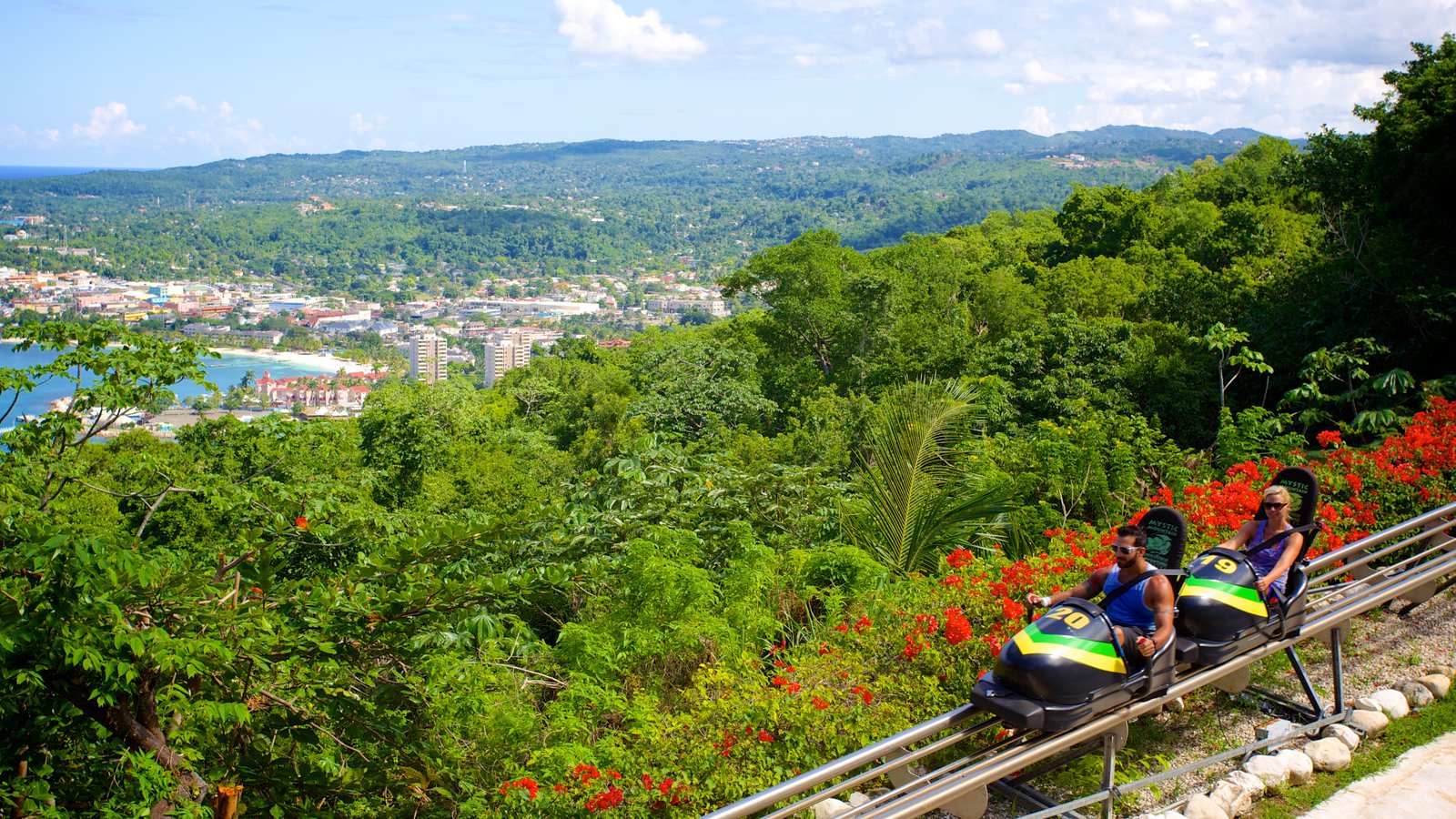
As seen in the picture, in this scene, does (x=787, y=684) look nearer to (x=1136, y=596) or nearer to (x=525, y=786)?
(x=525, y=786)

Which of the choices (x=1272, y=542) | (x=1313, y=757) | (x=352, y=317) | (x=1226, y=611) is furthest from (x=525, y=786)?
(x=352, y=317)

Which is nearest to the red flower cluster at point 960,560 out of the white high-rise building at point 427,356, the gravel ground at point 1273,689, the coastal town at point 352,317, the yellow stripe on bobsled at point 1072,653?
the gravel ground at point 1273,689

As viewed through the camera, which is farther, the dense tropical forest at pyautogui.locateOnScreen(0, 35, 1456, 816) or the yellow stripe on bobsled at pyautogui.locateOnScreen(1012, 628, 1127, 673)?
the dense tropical forest at pyautogui.locateOnScreen(0, 35, 1456, 816)

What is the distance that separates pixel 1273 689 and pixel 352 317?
14905cm

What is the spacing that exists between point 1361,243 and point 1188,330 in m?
4.65

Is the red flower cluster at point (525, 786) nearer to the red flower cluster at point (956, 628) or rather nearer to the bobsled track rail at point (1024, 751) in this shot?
the bobsled track rail at point (1024, 751)

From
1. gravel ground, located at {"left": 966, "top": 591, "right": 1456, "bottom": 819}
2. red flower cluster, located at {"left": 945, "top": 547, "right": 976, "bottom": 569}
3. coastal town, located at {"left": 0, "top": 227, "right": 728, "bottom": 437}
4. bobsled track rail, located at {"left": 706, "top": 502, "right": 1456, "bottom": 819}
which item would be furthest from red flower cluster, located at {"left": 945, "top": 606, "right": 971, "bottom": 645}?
coastal town, located at {"left": 0, "top": 227, "right": 728, "bottom": 437}

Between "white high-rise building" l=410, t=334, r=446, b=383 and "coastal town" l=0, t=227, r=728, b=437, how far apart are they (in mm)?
193

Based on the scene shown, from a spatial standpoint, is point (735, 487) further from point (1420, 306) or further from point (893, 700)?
point (1420, 306)

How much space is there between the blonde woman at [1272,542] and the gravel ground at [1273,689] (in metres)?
0.71

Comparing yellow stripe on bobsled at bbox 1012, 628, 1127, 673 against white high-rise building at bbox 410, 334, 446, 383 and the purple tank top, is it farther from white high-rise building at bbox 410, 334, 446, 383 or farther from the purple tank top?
white high-rise building at bbox 410, 334, 446, 383

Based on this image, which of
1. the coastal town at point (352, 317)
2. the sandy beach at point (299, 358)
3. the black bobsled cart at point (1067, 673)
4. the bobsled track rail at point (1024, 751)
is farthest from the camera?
the sandy beach at point (299, 358)

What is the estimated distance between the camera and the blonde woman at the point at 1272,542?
4215 mm

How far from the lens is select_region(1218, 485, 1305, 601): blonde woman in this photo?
4.21m
